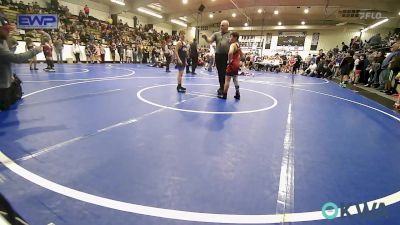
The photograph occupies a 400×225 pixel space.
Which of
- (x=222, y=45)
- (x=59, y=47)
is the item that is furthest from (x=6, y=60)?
(x=59, y=47)

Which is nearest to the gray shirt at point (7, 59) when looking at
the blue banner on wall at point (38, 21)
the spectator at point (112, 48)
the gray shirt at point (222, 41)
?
the blue banner on wall at point (38, 21)

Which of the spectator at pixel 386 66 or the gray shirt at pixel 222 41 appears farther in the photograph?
the spectator at pixel 386 66

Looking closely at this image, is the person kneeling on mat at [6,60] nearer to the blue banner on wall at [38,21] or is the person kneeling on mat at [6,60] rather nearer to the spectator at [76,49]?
the blue banner on wall at [38,21]

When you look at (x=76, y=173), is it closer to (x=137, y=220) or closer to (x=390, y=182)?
(x=137, y=220)

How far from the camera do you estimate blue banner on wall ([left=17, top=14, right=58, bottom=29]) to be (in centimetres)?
629

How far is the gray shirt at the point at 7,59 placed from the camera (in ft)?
11.8

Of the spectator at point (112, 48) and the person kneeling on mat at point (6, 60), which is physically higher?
the spectator at point (112, 48)

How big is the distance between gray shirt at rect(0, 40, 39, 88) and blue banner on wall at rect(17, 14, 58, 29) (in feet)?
9.08

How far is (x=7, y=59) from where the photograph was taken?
12.4ft

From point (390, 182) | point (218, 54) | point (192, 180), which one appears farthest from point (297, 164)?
point (218, 54)

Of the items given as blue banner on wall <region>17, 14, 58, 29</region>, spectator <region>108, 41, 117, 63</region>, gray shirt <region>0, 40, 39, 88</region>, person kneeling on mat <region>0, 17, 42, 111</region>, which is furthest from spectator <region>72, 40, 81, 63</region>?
gray shirt <region>0, 40, 39, 88</region>

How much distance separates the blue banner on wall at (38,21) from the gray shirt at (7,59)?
2767mm

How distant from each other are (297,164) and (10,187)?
2854 millimetres

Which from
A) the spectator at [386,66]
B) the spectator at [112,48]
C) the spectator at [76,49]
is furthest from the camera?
the spectator at [112,48]
